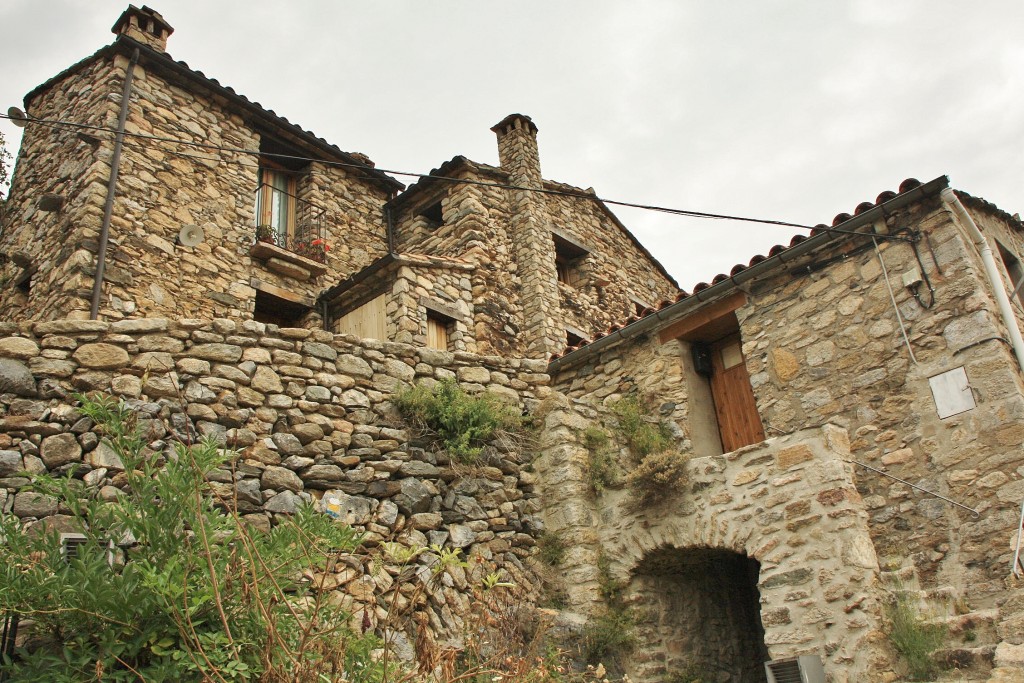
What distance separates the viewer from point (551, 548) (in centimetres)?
718

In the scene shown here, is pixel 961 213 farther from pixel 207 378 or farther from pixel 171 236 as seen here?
pixel 171 236

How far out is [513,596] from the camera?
6.64 metres

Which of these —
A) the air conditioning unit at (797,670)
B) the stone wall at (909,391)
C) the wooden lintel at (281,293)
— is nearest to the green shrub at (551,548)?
the stone wall at (909,391)

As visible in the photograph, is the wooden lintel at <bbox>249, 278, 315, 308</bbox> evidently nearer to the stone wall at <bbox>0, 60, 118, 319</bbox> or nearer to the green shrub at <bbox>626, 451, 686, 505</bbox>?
the stone wall at <bbox>0, 60, 118, 319</bbox>

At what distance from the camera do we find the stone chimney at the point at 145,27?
11.3 m

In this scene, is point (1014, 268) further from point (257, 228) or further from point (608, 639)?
point (257, 228)

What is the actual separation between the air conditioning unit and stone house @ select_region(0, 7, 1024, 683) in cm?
10

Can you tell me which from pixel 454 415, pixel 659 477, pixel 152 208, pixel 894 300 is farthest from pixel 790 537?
pixel 152 208

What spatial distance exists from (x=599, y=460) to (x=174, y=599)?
4539 millimetres

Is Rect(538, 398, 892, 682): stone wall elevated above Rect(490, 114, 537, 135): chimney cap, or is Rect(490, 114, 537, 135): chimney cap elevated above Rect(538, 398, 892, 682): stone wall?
Rect(490, 114, 537, 135): chimney cap

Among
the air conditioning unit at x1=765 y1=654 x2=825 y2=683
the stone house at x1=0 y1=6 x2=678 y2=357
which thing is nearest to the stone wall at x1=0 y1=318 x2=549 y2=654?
the air conditioning unit at x1=765 y1=654 x2=825 y2=683

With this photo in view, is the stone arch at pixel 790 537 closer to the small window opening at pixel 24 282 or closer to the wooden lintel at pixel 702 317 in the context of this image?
the wooden lintel at pixel 702 317

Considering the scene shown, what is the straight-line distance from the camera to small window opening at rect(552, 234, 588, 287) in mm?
13930

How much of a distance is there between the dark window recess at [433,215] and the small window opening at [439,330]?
9.77 feet
